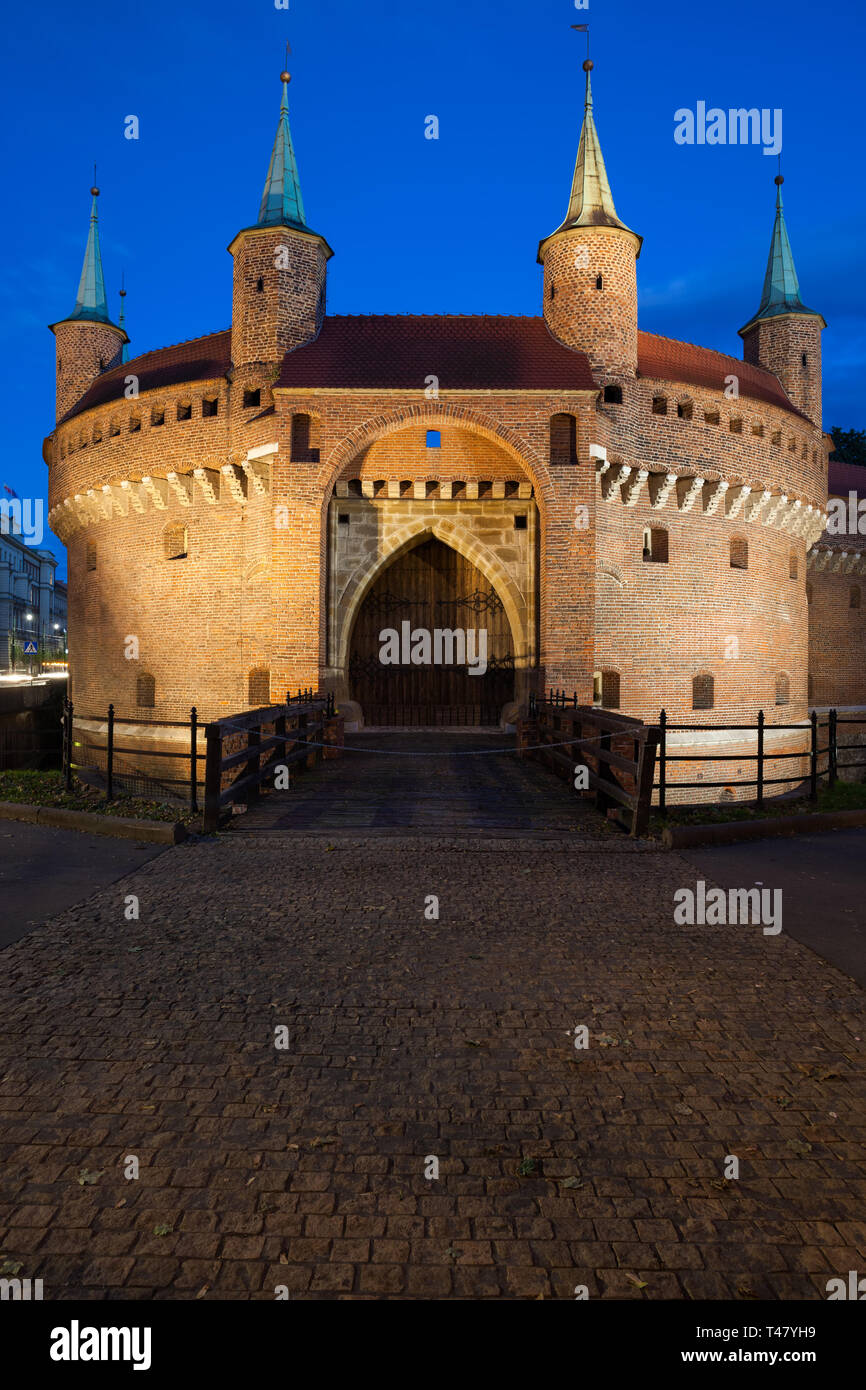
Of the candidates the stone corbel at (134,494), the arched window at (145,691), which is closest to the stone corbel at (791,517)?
the stone corbel at (134,494)

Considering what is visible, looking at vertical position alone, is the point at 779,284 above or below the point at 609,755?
above

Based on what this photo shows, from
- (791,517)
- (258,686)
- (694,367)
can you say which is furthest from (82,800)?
(791,517)

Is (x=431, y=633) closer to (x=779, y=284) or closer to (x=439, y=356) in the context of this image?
(x=439, y=356)

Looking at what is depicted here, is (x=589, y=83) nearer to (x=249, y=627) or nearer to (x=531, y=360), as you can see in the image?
(x=531, y=360)

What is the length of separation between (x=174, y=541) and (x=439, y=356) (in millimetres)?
8604

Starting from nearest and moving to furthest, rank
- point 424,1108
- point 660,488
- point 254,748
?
point 424,1108
point 254,748
point 660,488

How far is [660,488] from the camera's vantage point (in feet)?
62.3

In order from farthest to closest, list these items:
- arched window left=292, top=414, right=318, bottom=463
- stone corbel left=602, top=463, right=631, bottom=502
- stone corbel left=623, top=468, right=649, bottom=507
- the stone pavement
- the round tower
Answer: stone corbel left=623, top=468, right=649, bottom=507
stone corbel left=602, top=463, right=631, bottom=502
the round tower
arched window left=292, top=414, right=318, bottom=463
the stone pavement

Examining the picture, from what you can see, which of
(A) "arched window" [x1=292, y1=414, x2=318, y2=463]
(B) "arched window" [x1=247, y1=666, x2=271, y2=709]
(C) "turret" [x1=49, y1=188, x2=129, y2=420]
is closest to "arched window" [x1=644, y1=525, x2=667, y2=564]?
(A) "arched window" [x1=292, y1=414, x2=318, y2=463]

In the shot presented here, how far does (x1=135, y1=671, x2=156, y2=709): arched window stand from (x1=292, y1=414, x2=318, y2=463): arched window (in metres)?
8.27

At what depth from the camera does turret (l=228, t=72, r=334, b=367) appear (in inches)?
685

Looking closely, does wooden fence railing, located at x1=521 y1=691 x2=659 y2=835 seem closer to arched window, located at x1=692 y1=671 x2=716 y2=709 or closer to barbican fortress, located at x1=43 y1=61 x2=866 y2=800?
barbican fortress, located at x1=43 y1=61 x2=866 y2=800

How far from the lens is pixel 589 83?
779 inches
